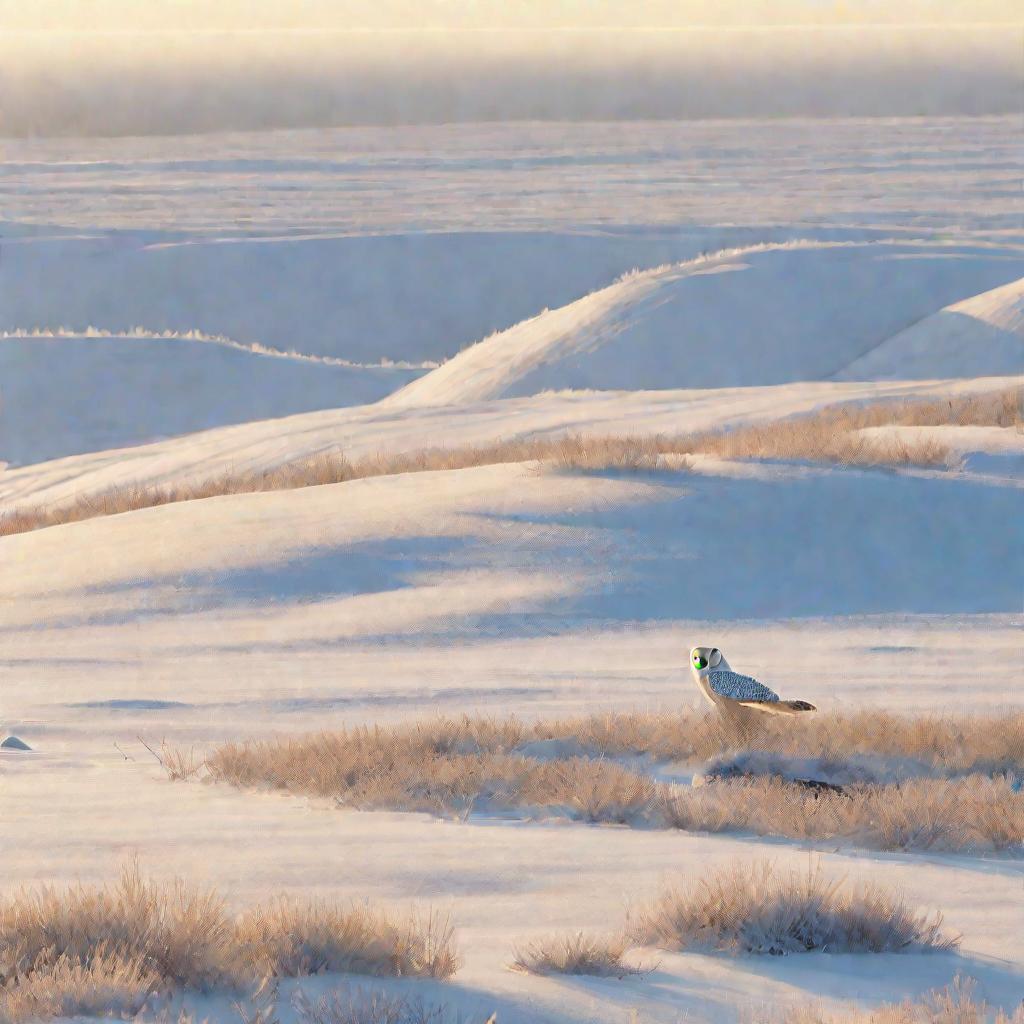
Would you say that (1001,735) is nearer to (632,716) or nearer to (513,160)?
(632,716)

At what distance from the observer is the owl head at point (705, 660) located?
6410 mm

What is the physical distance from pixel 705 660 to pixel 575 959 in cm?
272

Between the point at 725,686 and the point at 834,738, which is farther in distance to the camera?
the point at 834,738

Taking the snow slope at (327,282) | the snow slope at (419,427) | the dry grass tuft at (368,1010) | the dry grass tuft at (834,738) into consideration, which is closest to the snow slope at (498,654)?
the dry grass tuft at (368,1010)

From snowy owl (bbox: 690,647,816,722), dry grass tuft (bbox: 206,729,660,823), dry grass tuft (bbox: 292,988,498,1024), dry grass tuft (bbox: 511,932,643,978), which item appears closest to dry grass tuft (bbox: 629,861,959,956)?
dry grass tuft (bbox: 511,932,643,978)

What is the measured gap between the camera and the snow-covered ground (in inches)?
189

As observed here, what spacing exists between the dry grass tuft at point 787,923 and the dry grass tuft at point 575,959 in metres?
0.23

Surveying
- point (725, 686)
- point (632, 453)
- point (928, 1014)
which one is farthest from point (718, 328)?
point (928, 1014)

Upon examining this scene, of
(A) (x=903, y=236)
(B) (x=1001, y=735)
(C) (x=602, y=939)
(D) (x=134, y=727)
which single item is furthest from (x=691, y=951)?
(A) (x=903, y=236)

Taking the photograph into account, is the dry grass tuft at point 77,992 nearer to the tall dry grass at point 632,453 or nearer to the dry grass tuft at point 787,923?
the dry grass tuft at point 787,923

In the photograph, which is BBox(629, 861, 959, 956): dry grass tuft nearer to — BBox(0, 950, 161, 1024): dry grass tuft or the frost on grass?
the frost on grass

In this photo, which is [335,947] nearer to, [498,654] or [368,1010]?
[368,1010]

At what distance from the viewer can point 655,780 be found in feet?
21.5

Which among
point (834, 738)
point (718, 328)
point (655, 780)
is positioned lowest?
point (655, 780)
